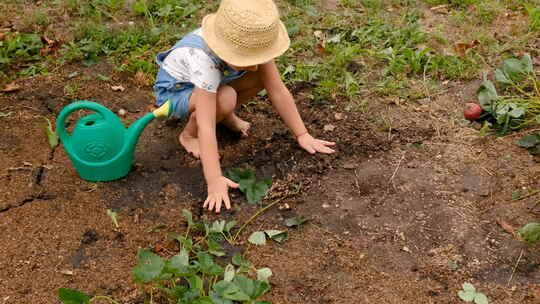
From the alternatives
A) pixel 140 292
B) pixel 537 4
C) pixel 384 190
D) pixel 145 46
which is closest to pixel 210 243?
pixel 140 292

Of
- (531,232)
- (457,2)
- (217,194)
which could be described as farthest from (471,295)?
(457,2)

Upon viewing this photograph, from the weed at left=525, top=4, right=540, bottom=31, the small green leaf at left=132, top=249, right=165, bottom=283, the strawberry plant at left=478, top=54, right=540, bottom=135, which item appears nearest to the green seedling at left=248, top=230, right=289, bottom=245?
the small green leaf at left=132, top=249, right=165, bottom=283

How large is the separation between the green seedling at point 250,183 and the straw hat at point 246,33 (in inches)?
19.5

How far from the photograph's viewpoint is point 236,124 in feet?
8.72

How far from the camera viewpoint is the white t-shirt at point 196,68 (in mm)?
2254

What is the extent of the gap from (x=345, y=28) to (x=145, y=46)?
3.79 ft

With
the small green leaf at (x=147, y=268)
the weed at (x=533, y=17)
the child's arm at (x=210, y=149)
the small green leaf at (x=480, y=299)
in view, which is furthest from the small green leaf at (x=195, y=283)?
the weed at (x=533, y=17)

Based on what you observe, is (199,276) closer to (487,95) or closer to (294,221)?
(294,221)

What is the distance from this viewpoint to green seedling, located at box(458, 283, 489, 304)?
1907 millimetres

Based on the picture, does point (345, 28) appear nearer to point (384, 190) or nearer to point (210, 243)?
point (384, 190)

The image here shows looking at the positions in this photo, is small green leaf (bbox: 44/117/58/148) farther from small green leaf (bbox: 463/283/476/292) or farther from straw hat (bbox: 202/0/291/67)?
small green leaf (bbox: 463/283/476/292)

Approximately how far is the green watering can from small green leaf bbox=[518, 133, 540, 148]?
1.51 m

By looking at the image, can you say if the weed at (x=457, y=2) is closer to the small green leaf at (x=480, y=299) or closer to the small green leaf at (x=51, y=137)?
the small green leaf at (x=480, y=299)

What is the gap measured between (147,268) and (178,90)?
38.0 inches
